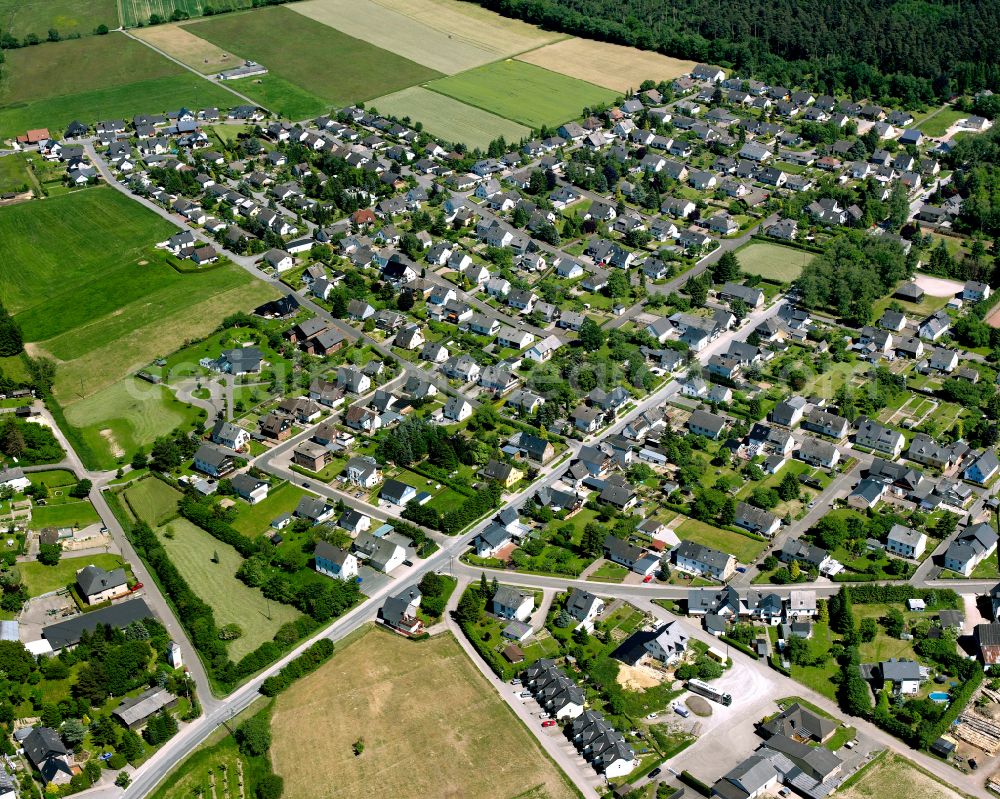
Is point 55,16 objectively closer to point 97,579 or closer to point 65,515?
point 65,515

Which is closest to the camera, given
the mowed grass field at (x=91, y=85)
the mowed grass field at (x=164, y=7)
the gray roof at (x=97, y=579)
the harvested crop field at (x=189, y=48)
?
the gray roof at (x=97, y=579)

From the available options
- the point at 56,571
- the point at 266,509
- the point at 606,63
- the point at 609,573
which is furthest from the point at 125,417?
the point at 606,63

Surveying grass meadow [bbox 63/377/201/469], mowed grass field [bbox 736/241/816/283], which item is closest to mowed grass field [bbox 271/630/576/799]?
grass meadow [bbox 63/377/201/469]

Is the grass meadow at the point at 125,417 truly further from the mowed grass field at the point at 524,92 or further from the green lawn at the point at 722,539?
the mowed grass field at the point at 524,92

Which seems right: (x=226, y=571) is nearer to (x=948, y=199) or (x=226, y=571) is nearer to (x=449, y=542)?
(x=449, y=542)

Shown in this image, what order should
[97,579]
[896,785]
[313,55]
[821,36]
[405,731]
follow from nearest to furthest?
[896,785], [405,731], [97,579], [821,36], [313,55]

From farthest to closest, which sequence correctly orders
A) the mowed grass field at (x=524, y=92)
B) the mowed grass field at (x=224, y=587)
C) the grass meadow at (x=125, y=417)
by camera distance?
the mowed grass field at (x=524, y=92) → the grass meadow at (x=125, y=417) → the mowed grass field at (x=224, y=587)

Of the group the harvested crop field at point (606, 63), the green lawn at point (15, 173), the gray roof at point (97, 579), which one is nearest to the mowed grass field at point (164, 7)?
the green lawn at point (15, 173)
